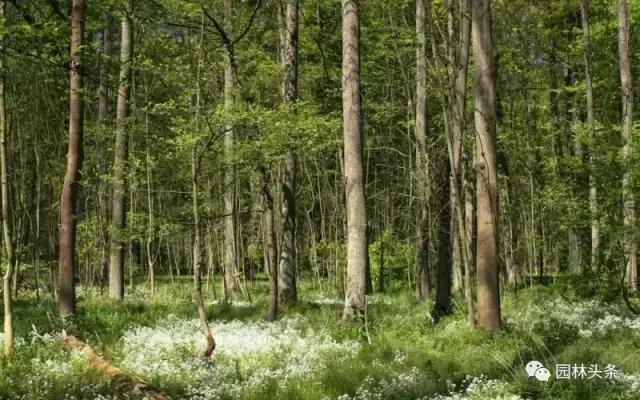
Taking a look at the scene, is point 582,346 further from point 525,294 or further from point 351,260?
point 525,294

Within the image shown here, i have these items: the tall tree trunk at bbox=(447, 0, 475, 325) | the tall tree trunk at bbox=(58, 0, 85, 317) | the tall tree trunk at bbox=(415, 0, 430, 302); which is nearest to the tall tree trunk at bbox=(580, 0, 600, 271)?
the tall tree trunk at bbox=(415, 0, 430, 302)

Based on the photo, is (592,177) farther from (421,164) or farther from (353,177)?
(353,177)

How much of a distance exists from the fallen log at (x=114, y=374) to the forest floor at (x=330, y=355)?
0.14 m

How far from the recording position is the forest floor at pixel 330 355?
763cm

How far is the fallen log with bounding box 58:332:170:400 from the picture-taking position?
759 centimetres

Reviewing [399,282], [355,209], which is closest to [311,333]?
[355,209]

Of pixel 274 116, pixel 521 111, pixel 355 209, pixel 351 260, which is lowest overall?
pixel 351 260

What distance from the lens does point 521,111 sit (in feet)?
98.0

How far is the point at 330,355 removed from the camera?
31.9 feet

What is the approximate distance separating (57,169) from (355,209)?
16.0 metres

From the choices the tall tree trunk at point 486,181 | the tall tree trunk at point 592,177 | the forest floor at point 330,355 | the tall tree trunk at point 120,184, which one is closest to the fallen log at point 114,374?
the forest floor at point 330,355
